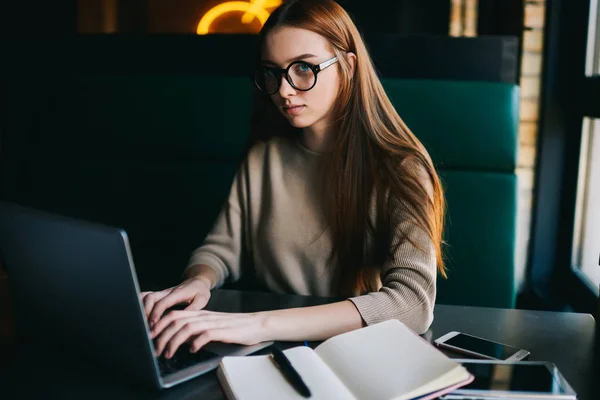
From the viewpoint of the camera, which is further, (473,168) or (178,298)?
(473,168)

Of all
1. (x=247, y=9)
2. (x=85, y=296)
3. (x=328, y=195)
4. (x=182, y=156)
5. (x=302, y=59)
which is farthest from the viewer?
(x=247, y=9)

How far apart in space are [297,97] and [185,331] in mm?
587

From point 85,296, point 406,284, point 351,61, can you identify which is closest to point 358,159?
point 351,61

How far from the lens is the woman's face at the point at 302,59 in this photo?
1165mm

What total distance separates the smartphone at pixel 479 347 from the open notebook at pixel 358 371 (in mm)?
101

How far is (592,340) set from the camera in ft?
2.84

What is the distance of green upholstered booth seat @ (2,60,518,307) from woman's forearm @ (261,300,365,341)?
2.66 ft

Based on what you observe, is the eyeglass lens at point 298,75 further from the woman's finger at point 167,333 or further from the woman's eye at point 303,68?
the woman's finger at point 167,333

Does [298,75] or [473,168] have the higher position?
[298,75]

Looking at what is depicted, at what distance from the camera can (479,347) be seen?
818 mm

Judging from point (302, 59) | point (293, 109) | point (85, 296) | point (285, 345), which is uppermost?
point (302, 59)

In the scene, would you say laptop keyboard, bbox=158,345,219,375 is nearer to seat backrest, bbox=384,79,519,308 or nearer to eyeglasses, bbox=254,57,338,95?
eyeglasses, bbox=254,57,338,95

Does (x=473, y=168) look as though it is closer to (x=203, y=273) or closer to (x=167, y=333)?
(x=203, y=273)

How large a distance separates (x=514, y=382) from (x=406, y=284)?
31 centimetres
